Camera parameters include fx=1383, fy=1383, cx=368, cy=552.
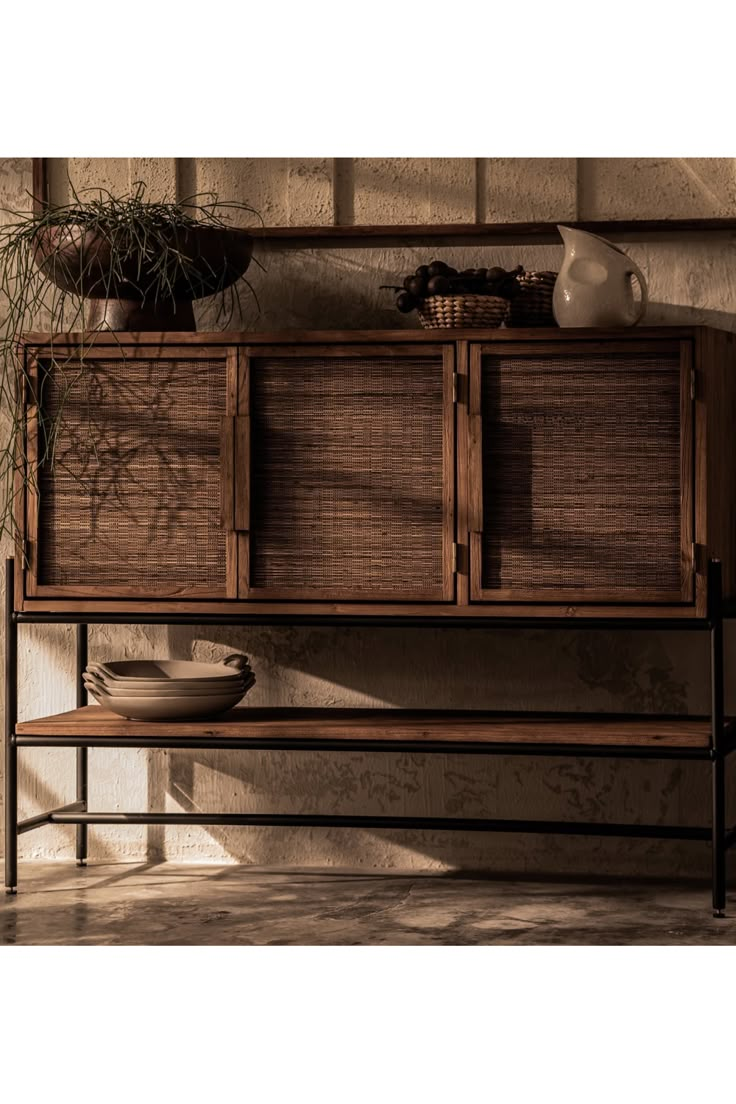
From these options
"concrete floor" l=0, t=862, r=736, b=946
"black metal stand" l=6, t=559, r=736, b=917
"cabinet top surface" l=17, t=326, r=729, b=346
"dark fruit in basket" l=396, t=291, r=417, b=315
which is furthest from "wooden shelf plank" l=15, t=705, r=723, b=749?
"dark fruit in basket" l=396, t=291, r=417, b=315

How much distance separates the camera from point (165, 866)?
14.0 feet

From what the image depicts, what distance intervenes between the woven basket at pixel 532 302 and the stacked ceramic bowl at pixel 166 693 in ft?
4.06

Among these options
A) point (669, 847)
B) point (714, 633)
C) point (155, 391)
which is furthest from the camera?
point (669, 847)

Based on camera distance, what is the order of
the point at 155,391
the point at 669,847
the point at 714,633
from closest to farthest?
A: the point at 714,633 → the point at 155,391 → the point at 669,847

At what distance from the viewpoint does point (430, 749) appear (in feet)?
11.8

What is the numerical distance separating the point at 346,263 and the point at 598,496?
1.19 metres

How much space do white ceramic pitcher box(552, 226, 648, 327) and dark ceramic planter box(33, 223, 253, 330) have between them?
91 centimetres

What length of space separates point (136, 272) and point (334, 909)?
1807 millimetres

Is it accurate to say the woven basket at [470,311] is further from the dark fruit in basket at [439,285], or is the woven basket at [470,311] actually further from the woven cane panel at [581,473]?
the woven cane panel at [581,473]

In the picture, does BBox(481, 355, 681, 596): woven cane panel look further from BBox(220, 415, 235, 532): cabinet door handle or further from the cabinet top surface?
BBox(220, 415, 235, 532): cabinet door handle

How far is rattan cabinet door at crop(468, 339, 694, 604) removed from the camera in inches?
141

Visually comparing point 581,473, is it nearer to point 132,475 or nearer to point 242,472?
point 242,472

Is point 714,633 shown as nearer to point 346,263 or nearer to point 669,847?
point 669,847

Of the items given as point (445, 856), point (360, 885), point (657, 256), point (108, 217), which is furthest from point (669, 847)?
point (108, 217)
